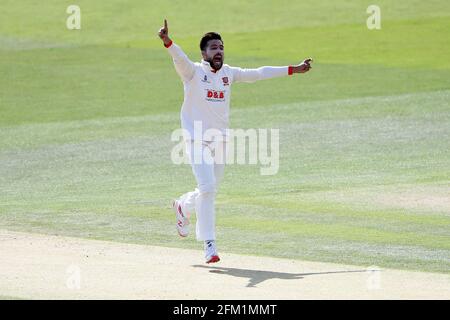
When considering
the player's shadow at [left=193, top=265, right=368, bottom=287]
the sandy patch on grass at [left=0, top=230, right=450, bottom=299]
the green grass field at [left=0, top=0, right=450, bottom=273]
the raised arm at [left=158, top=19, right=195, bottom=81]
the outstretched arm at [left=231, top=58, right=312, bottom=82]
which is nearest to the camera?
the sandy patch on grass at [left=0, top=230, right=450, bottom=299]

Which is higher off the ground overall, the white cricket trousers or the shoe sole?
the white cricket trousers

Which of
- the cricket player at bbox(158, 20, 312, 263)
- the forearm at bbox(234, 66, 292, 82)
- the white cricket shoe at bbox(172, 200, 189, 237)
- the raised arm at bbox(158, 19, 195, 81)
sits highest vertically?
the raised arm at bbox(158, 19, 195, 81)

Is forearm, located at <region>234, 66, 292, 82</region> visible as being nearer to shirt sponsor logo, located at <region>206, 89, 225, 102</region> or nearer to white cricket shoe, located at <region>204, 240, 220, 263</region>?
shirt sponsor logo, located at <region>206, 89, 225, 102</region>

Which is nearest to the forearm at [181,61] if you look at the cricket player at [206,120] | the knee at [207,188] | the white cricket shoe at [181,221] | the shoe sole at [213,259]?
the cricket player at [206,120]

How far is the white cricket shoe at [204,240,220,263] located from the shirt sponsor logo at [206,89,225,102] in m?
1.65

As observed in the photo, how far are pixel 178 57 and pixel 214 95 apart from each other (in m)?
0.69

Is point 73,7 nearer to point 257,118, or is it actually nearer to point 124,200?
point 257,118

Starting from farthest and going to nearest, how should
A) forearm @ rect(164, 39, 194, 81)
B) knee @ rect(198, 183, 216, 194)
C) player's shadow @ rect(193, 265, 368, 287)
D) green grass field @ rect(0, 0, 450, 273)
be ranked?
1. green grass field @ rect(0, 0, 450, 273)
2. knee @ rect(198, 183, 216, 194)
3. forearm @ rect(164, 39, 194, 81)
4. player's shadow @ rect(193, 265, 368, 287)

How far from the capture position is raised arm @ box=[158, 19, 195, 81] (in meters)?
12.6

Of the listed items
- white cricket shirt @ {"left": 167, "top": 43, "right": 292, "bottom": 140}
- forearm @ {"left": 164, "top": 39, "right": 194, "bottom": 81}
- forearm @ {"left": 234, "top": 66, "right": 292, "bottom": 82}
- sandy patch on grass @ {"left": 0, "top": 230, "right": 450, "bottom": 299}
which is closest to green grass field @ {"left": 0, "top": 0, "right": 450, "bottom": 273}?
sandy patch on grass @ {"left": 0, "top": 230, "right": 450, "bottom": 299}

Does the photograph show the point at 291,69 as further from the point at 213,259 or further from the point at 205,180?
the point at 213,259

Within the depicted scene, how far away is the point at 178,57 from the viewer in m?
12.9

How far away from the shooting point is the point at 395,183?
61.4 ft

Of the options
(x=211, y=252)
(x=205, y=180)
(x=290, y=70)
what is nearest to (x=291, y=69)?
(x=290, y=70)
